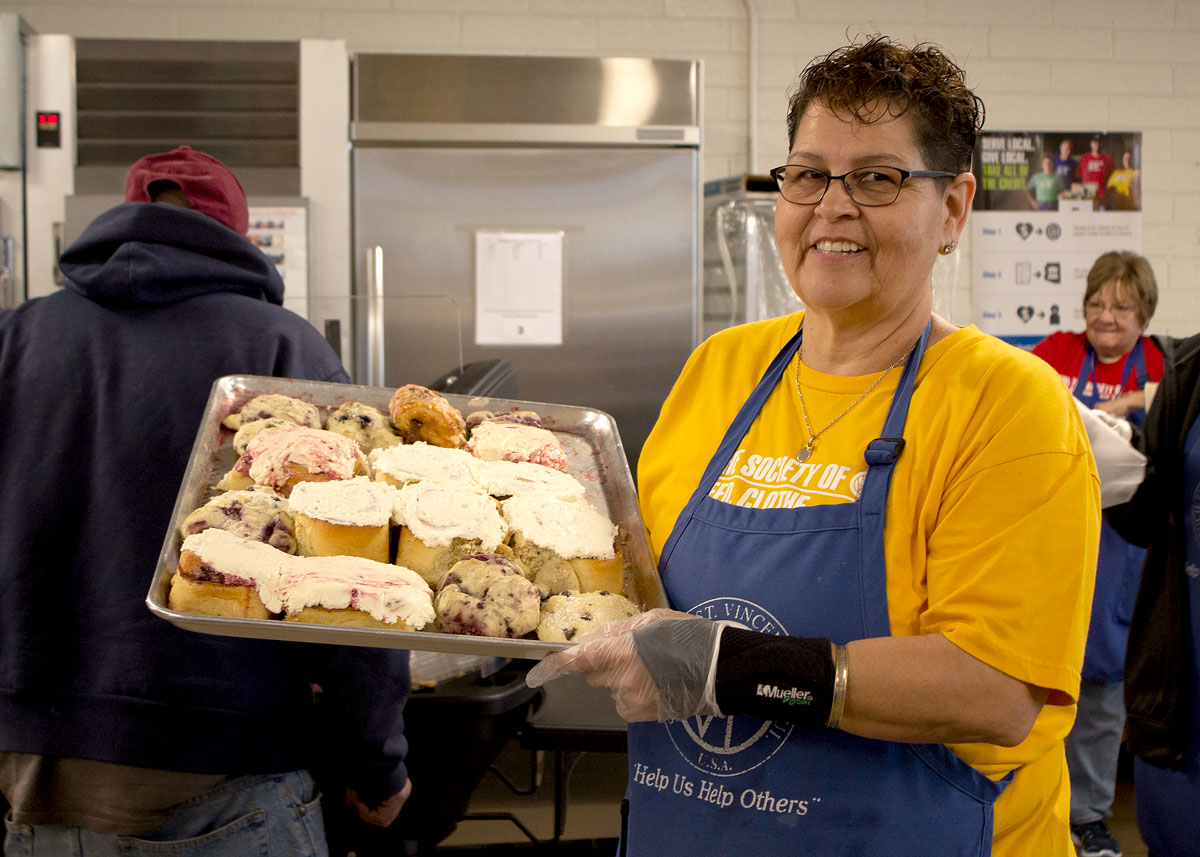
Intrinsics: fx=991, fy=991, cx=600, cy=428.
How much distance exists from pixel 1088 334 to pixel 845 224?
2744mm

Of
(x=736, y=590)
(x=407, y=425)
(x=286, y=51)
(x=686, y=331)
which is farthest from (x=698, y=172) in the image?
(x=736, y=590)

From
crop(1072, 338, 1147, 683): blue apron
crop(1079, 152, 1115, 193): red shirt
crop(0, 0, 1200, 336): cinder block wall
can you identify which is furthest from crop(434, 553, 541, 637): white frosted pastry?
crop(1079, 152, 1115, 193): red shirt

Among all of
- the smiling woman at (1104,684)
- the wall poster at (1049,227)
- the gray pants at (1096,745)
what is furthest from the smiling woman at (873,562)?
the wall poster at (1049,227)

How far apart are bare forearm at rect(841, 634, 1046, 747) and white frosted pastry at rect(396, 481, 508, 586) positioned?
1.45 feet

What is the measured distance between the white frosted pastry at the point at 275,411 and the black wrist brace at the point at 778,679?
0.65 m

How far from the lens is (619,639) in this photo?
38.6 inches

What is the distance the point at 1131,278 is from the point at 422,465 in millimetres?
2880

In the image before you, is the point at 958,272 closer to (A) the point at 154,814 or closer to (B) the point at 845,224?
(B) the point at 845,224

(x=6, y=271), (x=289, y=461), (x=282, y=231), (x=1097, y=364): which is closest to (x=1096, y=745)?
(x=1097, y=364)

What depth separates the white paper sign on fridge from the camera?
3381mm

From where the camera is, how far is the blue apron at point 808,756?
103 centimetres

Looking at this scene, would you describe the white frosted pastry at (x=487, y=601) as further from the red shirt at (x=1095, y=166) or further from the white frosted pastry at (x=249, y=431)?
the red shirt at (x=1095, y=166)

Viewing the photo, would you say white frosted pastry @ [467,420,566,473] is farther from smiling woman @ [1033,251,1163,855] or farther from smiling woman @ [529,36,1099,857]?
smiling woman @ [1033,251,1163,855]

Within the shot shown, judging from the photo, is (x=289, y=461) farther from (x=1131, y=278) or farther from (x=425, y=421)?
(x=1131, y=278)
